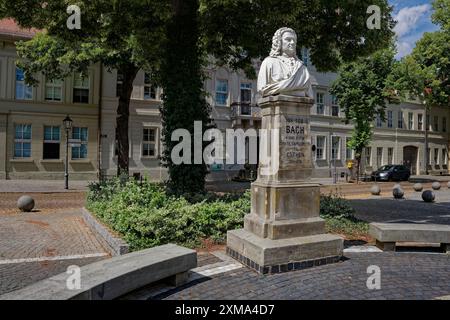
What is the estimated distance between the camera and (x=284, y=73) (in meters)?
6.69

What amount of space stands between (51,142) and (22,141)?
1703 millimetres

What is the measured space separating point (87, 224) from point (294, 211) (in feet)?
20.0

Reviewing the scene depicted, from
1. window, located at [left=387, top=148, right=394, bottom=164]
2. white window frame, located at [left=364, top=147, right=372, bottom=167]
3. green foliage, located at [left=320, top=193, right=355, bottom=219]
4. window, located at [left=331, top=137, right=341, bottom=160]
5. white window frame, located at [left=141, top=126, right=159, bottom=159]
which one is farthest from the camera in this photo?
window, located at [left=387, top=148, right=394, bottom=164]

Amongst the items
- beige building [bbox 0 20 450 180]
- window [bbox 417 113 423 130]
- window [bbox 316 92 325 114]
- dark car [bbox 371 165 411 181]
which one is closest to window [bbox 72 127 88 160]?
beige building [bbox 0 20 450 180]

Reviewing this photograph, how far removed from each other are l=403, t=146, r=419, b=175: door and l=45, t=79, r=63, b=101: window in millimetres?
35883

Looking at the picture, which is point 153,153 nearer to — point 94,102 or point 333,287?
point 94,102

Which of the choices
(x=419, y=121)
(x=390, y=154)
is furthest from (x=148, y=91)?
(x=419, y=121)

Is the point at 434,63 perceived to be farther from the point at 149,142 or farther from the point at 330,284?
the point at 330,284

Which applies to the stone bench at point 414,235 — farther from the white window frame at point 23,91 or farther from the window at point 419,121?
the window at point 419,121

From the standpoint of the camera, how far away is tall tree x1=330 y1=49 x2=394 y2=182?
29219mm

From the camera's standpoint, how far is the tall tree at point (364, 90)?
29.2m

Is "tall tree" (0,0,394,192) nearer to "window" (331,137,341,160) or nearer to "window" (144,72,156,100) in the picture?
"window" (144,72,156,100)

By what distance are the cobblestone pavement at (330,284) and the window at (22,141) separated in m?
22.9

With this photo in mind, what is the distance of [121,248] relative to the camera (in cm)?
663
